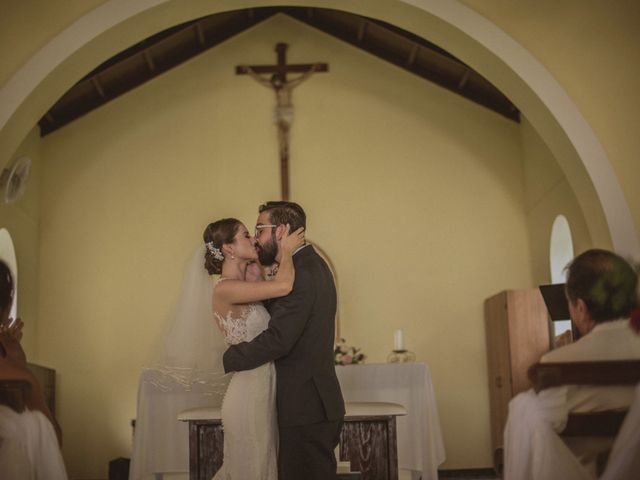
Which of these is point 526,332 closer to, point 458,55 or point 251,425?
point 458,55

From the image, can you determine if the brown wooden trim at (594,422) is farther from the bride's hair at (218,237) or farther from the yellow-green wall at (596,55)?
the yellow-green wall at (596,55)

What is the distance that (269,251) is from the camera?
3.75 m

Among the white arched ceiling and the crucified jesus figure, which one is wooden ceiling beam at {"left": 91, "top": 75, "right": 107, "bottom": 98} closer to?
the crucified jesus figure

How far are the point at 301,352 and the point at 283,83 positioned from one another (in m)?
5.38

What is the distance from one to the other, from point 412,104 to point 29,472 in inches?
258

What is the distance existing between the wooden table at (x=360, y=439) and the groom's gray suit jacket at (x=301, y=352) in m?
0.91

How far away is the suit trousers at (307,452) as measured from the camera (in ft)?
11.6

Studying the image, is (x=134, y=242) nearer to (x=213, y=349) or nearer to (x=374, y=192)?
(x=374, y=192)

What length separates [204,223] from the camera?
851 cm

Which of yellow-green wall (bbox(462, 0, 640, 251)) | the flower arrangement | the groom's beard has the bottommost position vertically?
the flower arrangement

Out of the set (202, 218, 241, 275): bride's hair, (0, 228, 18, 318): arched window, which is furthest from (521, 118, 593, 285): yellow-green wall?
(0, 228, 18, 318): arched window

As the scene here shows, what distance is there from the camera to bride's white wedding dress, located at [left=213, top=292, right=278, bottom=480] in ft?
12.1

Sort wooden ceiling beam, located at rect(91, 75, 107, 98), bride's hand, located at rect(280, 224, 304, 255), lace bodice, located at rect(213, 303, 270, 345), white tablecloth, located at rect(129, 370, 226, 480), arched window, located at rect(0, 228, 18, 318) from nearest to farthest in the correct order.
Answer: bride's hand, located at rect(280, 224, 304, 255), lace bodice, located at rect(213, 303, 270, 345), white tablecloth, located at rect(129, 370, 226, 480), arched window, located at rect(0, 228, 18, 318), wooden ceiling beam, located at rect(91, 75, 107, 98)

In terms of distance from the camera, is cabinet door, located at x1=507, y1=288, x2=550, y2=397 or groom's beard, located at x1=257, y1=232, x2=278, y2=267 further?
cabinet door, located at x1=507, y1=288, x2=550, y2=397
